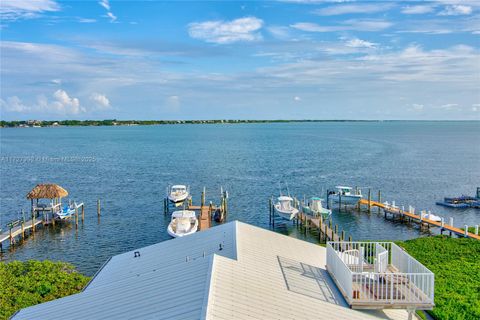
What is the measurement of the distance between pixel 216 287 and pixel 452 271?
1963 centimetres

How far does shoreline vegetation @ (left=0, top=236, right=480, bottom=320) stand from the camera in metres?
20.5

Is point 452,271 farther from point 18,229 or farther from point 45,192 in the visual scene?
point 45,192

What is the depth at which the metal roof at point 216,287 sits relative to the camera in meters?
12.1

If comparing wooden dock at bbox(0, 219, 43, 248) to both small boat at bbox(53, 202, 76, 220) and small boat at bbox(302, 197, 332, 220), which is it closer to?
small boat at bbox(53, 202, 76, 220)

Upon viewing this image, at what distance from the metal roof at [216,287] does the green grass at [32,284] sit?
4647 mm

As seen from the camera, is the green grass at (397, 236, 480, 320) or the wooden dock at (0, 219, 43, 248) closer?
the green grass at (397, 236, 480, 320)

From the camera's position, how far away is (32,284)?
23.1m

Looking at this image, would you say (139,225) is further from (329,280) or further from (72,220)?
(329,280)

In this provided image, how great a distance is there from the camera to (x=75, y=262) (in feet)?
112

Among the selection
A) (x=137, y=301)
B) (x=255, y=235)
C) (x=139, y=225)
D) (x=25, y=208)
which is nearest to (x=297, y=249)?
(x=255, y=235)

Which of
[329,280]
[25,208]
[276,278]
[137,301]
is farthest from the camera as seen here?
[25,208]

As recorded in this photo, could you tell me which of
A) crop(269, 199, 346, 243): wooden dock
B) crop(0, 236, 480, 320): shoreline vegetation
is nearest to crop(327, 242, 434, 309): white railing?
crop(0, 236, 480, 320): shoreline vegetation

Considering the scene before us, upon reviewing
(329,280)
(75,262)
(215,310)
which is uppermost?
(215,310)

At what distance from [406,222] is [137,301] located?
39120mm
